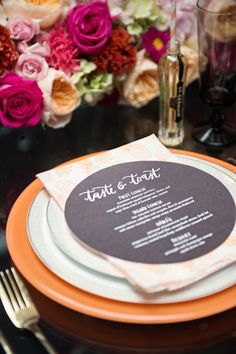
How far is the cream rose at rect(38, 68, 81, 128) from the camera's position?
3.02 feet

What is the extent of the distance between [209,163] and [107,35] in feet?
1.11

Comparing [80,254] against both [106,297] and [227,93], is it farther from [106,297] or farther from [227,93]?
[227,93]

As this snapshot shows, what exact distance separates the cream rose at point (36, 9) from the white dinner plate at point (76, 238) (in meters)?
0.38

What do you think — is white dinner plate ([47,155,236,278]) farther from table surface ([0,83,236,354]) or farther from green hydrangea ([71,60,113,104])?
green hydrangea ([71,60,113,104])

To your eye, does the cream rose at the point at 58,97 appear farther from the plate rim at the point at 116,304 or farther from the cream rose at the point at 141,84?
the plate rim at the point at 116,304

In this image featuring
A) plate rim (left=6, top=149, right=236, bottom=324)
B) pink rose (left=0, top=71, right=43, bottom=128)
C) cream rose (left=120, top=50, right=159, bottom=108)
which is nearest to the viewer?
plate rim (left=6, top=149, right=236, bottom=324)

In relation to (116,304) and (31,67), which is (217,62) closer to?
(31,67)

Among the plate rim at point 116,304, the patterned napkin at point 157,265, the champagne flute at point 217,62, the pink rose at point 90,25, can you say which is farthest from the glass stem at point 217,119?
the plate rim at point 116,304

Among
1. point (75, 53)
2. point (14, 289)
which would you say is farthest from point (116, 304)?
point (75, 53)

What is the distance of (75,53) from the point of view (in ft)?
3.13

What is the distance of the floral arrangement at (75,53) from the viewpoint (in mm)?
897

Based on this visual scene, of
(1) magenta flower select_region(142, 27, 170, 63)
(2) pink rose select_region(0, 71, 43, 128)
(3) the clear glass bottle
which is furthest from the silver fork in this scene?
(1) magenta flower select_region(142, 27, 170, 63)

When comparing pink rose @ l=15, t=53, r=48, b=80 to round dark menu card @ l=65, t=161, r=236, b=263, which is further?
pink rose @ l=15, t=53, r=48, b=80

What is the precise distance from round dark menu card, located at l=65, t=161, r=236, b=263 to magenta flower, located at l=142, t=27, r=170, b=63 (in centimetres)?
37
